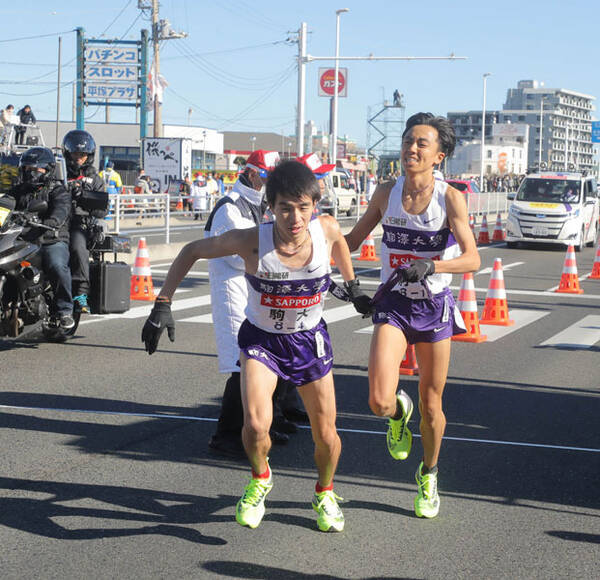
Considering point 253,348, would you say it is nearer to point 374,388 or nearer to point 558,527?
point 374,388

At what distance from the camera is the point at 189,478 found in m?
5.62

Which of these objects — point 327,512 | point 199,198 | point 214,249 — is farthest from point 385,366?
point 199,198

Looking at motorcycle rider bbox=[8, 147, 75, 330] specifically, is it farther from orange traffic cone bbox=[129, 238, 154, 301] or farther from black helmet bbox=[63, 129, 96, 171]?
orange traffic cone bbox=[129, 238, 154, 301]

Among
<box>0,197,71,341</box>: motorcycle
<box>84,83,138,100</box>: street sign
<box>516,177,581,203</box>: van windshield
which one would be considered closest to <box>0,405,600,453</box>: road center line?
<box>0,197,71,341</box>: motorcycle

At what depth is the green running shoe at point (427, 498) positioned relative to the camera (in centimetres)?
499

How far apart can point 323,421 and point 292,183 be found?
3.68ft

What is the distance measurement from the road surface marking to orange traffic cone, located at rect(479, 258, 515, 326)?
2.61ft

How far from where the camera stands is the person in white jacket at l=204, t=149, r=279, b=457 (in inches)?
247

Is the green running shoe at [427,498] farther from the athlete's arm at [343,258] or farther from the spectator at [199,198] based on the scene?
the spectator at [199,198]

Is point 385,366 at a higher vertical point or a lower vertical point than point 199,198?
lower

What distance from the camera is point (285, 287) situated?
4.62 m

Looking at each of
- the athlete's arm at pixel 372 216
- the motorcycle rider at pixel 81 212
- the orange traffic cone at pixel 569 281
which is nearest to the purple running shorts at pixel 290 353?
the athlete's arm at pixel 372 216

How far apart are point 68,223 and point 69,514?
5416 millimetres

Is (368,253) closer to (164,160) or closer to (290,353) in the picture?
(290,353)
